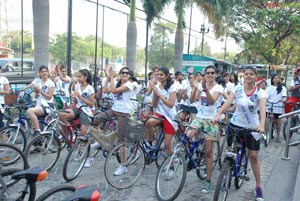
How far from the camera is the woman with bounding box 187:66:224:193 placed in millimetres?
4672

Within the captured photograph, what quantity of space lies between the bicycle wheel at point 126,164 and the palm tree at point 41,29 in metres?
5.46

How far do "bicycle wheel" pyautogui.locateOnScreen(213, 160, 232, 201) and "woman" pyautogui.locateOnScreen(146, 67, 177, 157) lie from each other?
1244 millimetres

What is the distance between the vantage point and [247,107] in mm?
4297

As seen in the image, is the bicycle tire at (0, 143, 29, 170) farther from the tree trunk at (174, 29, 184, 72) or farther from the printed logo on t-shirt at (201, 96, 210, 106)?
the tree trunk at (174, 29, 184, 72)

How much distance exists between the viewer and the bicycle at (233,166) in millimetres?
3820

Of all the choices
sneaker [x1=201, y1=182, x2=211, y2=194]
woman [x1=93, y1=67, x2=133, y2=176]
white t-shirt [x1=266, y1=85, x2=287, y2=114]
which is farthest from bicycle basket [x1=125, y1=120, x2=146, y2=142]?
white t-shirt [x1=266, y1=85, x2=287, y2=114]

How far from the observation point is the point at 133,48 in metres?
13.2

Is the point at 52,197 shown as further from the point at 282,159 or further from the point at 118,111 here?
the point at 282,159

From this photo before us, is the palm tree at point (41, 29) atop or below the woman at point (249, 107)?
atop

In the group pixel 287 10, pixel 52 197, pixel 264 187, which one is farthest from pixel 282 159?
pixel 287 10

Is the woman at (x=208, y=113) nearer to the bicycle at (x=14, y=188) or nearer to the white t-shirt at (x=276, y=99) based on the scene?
the bicycle at (x=14, y=188)

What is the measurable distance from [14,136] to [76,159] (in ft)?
5.30

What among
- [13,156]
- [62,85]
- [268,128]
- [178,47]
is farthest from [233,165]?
[178,47]

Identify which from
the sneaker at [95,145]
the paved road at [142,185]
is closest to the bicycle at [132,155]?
the paved road at [142,185]
